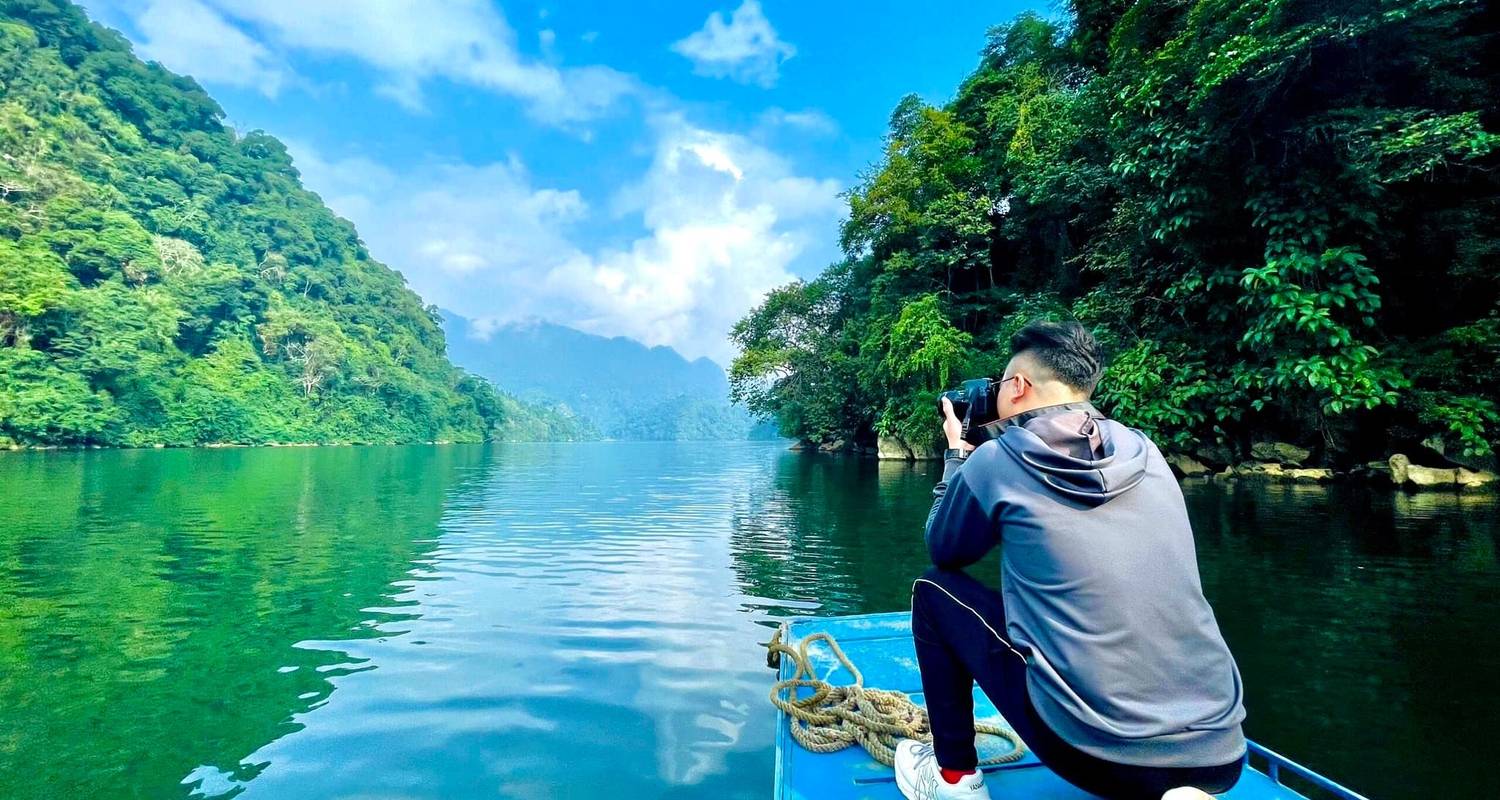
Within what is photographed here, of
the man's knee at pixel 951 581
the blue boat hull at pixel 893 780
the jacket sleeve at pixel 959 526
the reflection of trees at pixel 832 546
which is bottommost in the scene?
the reflection of trees at pixel 832 546

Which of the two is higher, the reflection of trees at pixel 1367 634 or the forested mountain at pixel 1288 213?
the forested mountain at pixel 1288 213

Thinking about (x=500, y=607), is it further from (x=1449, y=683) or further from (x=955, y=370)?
(x=955, y=370)

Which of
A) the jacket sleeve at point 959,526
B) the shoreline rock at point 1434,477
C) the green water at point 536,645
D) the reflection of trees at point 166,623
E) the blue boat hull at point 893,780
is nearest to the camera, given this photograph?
the jacket sleeve at point 959,526

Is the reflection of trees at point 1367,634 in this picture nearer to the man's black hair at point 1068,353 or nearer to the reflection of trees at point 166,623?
the man's black hair at point 1068,353

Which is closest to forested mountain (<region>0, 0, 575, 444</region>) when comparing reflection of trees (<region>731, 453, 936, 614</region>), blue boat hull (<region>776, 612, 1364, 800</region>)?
reflection of trees (<region>731, 453, 936, 614</region>)

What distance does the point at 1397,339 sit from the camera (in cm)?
1128

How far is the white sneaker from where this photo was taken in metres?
1.84

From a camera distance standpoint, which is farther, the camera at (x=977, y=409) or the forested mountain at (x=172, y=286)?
the forested mountain at (x=172, y=286)

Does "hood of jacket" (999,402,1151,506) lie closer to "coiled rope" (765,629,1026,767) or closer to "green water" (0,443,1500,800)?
"coiled rope" (765,629,1026,767)

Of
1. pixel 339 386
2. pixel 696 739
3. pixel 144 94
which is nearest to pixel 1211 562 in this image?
pixel 696 739

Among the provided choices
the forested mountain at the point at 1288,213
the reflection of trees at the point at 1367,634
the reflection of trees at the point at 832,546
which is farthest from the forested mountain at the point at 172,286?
the reflection of trees at the point at 1367,634

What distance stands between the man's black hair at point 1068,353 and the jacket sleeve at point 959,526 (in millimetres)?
345

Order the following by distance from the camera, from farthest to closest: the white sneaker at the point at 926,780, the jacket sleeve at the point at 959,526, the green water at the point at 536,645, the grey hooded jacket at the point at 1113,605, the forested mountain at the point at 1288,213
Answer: the forested mountain at the point at 1288,213 → the green water at the point at 536,645 → the white sneaker at the point at 926,780 → the jacket sleeve at the point at 959,526 → the grey hooded jacket at the point at 1113,605

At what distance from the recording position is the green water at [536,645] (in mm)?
2723
